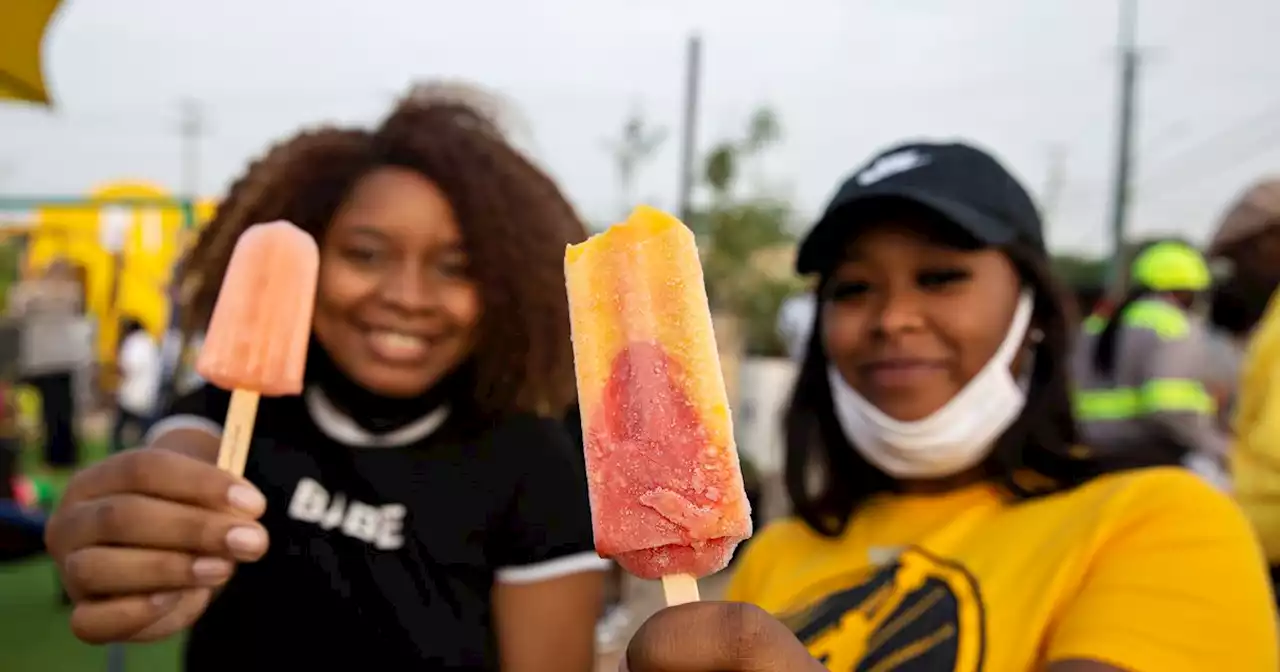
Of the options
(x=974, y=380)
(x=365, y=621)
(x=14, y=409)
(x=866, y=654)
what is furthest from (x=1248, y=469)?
(x=14, y=409)

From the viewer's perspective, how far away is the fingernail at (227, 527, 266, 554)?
1.29 m

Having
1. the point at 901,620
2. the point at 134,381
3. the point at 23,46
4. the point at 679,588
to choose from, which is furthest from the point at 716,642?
the point at 134,381

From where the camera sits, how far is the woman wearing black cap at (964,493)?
1367 millimetres

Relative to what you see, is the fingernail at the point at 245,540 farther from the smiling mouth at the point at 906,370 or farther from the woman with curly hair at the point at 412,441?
the smiling mouth at the point at 906,370

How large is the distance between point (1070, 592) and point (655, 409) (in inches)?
30.5

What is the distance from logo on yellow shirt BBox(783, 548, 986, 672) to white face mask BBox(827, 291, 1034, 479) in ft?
0.65

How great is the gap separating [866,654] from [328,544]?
961 millimetres

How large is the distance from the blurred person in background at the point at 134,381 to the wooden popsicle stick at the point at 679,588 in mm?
8634

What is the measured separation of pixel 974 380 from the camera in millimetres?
1724

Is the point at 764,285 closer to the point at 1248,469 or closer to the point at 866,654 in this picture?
the point at 1248,469

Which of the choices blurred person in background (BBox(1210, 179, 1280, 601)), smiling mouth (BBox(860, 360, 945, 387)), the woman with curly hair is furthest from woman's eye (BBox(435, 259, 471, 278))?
blurred person in background (BBox(1210, 179, 1280, 601))

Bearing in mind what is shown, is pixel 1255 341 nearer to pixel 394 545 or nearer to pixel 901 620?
pixel 901 620

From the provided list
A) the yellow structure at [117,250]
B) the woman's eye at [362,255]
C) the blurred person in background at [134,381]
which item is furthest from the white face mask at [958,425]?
the blurred person in background at [134,381]

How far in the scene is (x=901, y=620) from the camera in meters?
1.48
